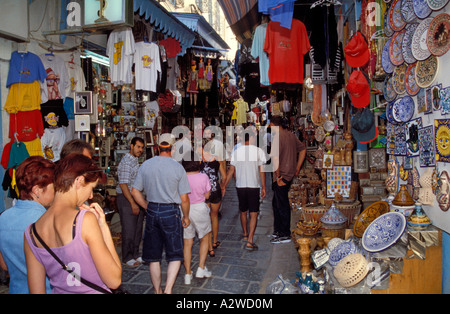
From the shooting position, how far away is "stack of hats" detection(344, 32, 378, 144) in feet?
14.9

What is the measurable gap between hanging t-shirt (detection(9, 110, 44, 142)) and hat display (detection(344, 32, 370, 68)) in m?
4.90

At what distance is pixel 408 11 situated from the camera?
331 centimetres

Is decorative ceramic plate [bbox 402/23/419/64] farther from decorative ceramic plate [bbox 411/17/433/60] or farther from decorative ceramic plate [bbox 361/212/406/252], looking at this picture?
decorative ceramic plate [bbox 361/212/406/252]

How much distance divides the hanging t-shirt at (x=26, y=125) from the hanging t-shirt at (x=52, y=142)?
28cm

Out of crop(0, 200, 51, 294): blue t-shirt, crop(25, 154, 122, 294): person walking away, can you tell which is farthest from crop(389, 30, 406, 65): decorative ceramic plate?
crop(0, 200, 51, 294): blue t-shirt

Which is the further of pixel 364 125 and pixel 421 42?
pixel 364 125

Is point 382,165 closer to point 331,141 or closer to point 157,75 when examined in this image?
point 331,141

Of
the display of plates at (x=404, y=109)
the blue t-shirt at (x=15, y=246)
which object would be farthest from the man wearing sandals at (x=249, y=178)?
the blue t-shirt at (x=15, y=246)

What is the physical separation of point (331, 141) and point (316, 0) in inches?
116

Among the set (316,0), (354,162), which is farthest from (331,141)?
(316,0)

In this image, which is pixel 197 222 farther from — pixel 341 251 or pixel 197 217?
pixel 341 251

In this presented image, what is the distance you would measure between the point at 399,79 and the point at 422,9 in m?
0.77

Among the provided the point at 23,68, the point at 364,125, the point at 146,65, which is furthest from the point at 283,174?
the point at 23,68

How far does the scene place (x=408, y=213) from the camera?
11.0 feet
